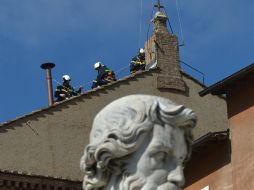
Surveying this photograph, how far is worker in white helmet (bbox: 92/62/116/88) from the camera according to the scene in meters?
45.6

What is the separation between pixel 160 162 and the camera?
7.64 metres

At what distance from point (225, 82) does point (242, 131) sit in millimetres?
1422

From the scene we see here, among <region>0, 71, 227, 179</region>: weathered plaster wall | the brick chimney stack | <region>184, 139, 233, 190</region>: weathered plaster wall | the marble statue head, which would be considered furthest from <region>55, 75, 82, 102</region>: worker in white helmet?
the marble statue head

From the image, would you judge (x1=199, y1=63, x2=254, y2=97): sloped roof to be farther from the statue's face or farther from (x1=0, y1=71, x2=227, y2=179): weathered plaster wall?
the statue's face

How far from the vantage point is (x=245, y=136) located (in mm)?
36875

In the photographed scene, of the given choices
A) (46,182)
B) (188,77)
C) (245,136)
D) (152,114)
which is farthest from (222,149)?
(152,114)

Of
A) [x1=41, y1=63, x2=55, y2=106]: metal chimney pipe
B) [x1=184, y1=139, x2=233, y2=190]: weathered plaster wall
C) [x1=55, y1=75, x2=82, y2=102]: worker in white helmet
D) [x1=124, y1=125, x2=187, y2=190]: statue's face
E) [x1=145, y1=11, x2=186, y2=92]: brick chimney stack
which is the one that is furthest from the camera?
[x1=41, y1=63, x2=55, y2=106]: metal chimney pipe

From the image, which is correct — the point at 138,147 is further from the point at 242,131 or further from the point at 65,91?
the point at 65,91

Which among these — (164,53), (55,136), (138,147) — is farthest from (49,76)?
(138,147)

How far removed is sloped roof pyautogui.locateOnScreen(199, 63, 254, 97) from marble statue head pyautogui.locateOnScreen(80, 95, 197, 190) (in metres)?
29.4

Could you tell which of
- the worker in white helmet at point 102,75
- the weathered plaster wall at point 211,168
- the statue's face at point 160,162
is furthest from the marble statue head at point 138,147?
the worker in white helmet at point 102,75

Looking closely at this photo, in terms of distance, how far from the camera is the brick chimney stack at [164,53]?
153ft

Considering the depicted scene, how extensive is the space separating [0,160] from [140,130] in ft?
116

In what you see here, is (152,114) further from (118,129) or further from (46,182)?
(46,182)
